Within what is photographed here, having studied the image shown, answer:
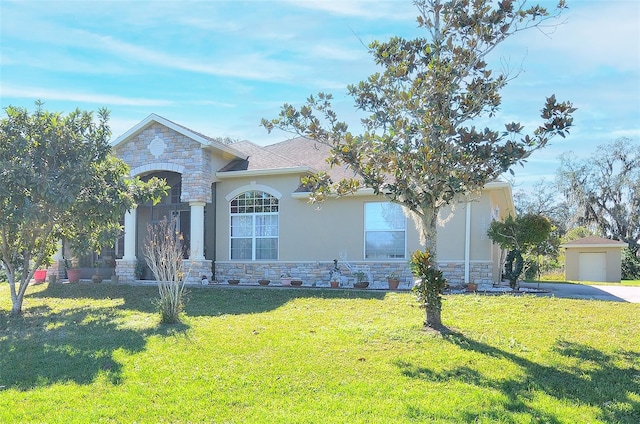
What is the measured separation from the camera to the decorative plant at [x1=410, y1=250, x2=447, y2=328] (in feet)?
27.9

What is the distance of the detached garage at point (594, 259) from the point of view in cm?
2797

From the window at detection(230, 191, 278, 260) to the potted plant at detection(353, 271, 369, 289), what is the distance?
3117mm

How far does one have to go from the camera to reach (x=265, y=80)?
13492 mm

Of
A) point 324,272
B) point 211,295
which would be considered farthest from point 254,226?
point 211,295

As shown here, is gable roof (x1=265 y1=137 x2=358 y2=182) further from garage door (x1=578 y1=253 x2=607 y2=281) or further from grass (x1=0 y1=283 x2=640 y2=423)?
garage door (x1=578 y1=253 x2=607 y2=281)

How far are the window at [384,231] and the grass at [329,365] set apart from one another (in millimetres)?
4635

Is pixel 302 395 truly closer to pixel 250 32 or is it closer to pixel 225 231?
pixel 250 32

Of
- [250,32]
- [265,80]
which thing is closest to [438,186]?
[250,32]

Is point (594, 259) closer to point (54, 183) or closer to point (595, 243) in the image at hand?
point (595, 243)

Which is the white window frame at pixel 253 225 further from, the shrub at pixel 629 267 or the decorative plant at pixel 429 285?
the shrub at pixel 629 267

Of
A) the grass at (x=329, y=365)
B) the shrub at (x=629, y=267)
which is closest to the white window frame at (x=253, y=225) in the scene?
the grass at (x=329, y=365)

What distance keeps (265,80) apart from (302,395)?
377 inches

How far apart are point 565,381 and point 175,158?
13725mm

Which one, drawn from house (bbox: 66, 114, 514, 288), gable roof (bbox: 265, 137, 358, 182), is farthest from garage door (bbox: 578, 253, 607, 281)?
gable roof (bbox: 265, 137, 358, 182)
